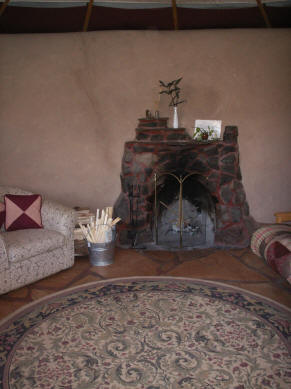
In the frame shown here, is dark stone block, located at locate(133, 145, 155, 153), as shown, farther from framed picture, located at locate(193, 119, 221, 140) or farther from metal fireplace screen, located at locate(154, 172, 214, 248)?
framed picture, located at locate(193, 119, 221, 140)

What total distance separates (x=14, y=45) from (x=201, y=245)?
3533 mm

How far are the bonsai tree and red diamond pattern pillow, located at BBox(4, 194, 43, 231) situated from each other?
6.86 ft

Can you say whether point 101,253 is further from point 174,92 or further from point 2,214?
point 174,92

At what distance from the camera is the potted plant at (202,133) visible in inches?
170

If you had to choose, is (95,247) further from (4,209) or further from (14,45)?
(14,45)

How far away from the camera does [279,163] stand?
15.3 feet

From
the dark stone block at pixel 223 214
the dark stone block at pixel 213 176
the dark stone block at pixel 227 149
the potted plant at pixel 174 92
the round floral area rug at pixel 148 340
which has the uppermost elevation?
the potted plant at pixel 174 92

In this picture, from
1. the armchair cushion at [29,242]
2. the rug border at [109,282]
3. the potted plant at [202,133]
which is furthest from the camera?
the potted plant at [202,133]

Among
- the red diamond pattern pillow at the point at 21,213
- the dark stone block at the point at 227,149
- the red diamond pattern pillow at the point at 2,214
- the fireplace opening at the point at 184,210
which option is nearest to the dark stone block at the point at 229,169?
the dark stone block at the point at 227,149

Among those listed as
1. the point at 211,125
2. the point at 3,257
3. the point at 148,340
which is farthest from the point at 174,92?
the point at 148,340

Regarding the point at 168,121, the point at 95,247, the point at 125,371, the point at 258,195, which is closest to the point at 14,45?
the point at 168,121

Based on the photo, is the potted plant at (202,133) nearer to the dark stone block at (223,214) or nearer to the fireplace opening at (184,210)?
the fireplace opening at (184,210)

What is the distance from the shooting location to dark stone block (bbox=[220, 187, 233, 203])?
4230 mm

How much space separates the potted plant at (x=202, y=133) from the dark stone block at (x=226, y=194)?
27.1 inches
